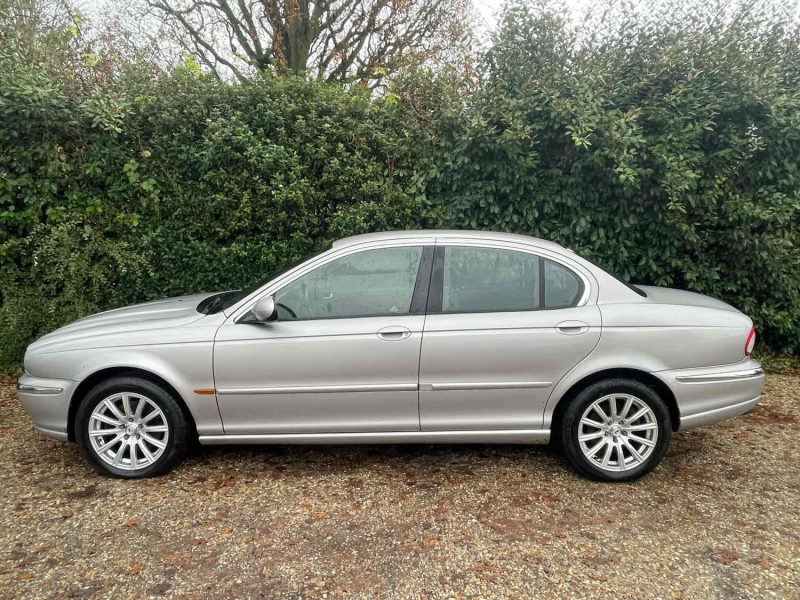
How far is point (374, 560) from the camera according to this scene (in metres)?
2.82

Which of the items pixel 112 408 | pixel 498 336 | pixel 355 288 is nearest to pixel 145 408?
pixel 112 408

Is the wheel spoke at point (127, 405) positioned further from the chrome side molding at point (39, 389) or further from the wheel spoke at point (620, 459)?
the wheel spoke at point (620, 459)

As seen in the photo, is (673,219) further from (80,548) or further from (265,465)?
(80,548)

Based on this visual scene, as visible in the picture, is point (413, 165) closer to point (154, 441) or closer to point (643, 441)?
point (643, 441)

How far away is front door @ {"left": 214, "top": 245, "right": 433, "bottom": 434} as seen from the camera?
3479mm

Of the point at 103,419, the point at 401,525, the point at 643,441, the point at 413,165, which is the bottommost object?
the point at 401,525

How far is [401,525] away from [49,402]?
2384mm

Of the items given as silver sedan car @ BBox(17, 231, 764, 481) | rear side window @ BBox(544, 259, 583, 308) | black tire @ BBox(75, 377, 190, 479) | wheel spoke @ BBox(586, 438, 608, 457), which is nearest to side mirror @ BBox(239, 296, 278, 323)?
silver sedan car @ BBox(17, 231, 764, 481)

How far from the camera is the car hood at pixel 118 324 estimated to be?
3637 millimetres

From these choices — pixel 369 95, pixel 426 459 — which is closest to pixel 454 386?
pixel 426 459

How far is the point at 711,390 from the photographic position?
354cm

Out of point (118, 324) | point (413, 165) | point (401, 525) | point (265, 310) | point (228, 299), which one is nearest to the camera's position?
point (401, 525)

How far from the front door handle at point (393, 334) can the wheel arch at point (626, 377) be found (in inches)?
41.7

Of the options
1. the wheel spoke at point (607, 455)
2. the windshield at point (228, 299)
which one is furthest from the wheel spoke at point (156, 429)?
the wheel spoke at point (607, 455)
